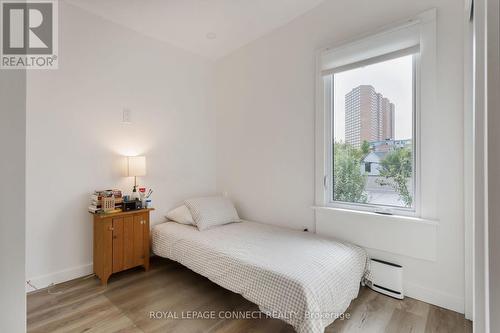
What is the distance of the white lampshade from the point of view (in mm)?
Answer: 2790

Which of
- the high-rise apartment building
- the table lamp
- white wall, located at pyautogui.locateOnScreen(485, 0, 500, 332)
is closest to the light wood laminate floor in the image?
the table lamp

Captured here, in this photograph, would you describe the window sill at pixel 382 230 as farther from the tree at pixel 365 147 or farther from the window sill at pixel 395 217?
the tree at pixel 365 147

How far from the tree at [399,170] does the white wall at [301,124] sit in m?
0.24

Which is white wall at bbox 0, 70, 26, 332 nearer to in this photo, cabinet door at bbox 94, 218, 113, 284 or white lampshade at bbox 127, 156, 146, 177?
cabinet door at bbox 94, 218, 113, 284

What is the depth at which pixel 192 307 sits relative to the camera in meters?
2.09

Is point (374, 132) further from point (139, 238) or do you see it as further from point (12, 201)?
point (139, 238)

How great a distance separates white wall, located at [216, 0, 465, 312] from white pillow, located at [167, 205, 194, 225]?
0.84 m

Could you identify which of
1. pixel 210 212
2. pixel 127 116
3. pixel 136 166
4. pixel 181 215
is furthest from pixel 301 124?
pixel 127 116

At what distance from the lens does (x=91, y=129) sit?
105 inches

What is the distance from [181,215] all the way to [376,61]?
2.75m

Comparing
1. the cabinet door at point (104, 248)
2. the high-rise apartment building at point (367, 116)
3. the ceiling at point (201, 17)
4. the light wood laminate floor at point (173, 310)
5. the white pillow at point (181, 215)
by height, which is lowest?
the light wood laminate floor at point (173, 310)

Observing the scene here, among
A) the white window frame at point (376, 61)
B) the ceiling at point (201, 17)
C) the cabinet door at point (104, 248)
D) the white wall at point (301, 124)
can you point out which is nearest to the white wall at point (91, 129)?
the ceiling at point (201, 17)

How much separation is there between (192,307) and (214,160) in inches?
89.8

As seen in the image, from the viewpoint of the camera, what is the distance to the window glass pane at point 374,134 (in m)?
2.26
